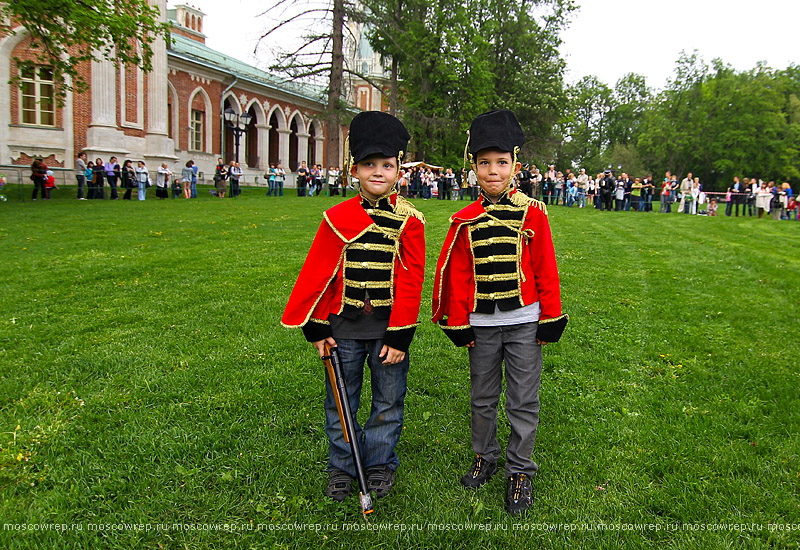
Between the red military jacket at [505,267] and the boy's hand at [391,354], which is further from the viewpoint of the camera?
the red military jacket at [505,267]

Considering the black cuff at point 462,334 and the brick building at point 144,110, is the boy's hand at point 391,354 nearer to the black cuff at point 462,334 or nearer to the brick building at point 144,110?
the black cuff at point 462,334

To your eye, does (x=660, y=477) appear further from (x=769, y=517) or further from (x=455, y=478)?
(x=455, y=478)

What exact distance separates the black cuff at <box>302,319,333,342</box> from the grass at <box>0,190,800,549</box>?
37.6 inches

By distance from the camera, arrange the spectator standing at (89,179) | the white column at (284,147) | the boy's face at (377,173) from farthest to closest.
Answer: the white column at (284,147), the spectator standing at (89,179), the boy's face at (377,173)

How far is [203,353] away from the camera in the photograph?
5285 mm

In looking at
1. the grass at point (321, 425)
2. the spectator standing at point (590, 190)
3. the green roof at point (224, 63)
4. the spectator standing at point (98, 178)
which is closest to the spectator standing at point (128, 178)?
the spectator standing at point (98, 178)

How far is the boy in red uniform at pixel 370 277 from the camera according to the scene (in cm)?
305

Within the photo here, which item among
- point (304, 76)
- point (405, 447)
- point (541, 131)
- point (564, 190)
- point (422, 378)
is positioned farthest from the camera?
point (541, 131)

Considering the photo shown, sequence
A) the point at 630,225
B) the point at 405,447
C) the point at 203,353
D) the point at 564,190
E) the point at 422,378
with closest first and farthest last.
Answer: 1. the point at 405,447
2. the point at 422,378
3. the point at 203,353
4. the point at 630,225
5. the point at 564,190

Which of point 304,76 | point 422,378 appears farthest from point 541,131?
point 422,378

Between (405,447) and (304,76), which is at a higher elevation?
(304,76)

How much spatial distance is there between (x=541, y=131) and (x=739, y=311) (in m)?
35.1

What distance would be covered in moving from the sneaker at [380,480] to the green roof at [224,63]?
27.3m

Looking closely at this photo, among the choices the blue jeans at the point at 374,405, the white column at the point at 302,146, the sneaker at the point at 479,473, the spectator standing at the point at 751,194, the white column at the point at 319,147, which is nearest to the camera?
the blue jeans at the point at 374,405
